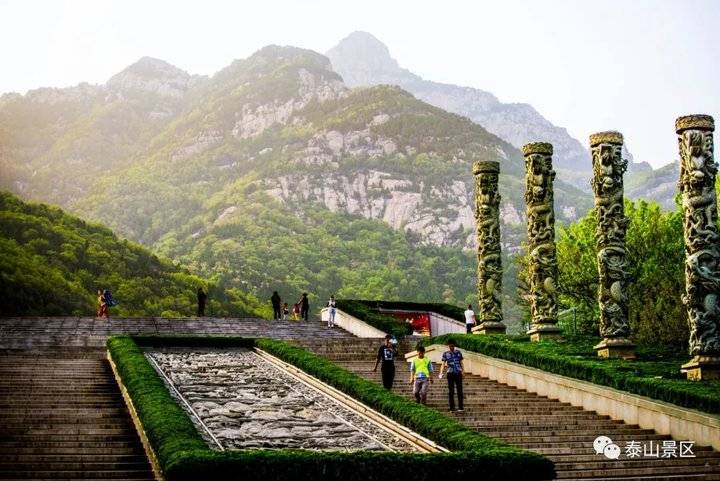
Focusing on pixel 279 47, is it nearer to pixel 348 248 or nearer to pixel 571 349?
pixel 348 248

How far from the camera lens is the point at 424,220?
101 m

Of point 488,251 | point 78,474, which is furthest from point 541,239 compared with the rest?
point 78,474

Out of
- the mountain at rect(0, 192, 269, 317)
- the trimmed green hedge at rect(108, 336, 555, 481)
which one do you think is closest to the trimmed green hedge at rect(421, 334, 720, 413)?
the trimmed green hedge at rect(108, 336, 555, 481)

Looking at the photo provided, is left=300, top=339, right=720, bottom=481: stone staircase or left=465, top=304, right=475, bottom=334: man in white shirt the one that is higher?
left=465, top=304, right=475, bottom=334: man in white shirt

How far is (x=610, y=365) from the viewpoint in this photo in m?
21.0

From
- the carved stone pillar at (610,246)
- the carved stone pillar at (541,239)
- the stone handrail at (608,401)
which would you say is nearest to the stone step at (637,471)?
the stone handrail at (608,401)

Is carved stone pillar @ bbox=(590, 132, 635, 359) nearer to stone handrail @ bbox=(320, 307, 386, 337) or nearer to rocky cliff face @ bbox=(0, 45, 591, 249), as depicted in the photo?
stone handrail @ bbox=(320, 307, 386, 337)

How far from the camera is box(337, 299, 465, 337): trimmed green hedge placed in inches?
1255

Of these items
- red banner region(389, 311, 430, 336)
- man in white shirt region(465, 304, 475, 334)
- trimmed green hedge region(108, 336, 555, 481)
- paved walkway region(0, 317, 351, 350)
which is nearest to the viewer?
trimmed green hedge region(108, 336, 555, 481)

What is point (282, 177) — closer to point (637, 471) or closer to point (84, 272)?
point (84, 272)

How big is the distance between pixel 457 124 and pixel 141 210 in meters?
36.9

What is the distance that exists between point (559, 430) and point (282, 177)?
313 ft

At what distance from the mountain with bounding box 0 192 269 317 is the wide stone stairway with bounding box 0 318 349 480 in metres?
22.9

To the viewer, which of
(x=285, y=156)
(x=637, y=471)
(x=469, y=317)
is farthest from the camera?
(x=285, y=156)
